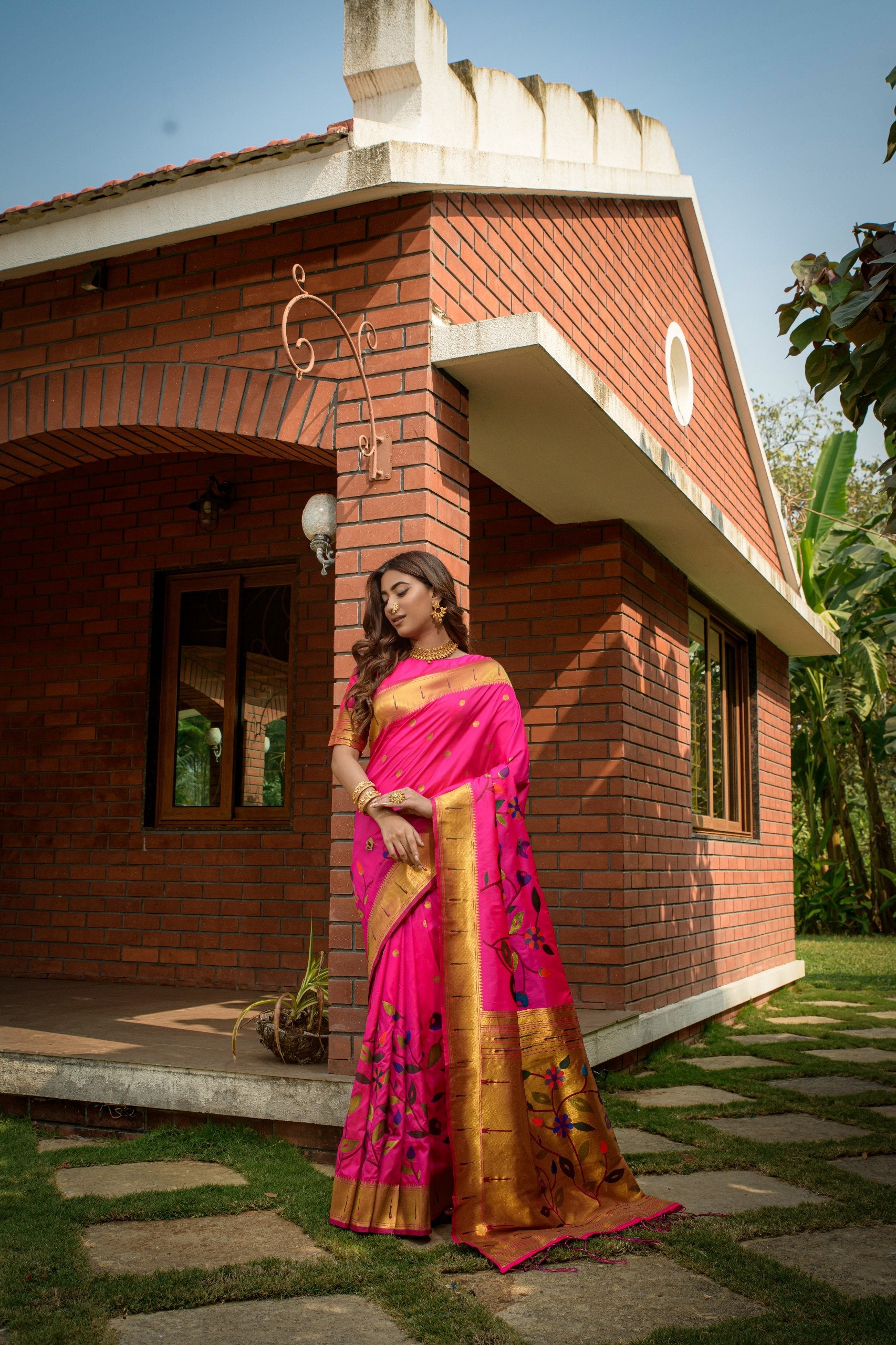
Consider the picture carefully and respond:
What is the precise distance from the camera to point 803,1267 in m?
2.97

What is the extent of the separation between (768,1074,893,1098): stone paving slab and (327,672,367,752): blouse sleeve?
2973 millimetres

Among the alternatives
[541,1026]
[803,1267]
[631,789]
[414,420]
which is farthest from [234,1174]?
[631,789]

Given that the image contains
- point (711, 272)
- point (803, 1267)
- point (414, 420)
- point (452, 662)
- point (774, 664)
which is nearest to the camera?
point (803, 1267)

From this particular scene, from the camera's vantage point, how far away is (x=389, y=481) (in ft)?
13.3

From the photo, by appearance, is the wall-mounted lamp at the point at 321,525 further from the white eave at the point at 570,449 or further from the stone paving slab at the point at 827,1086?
the stone paving slab at the point at 827,1086

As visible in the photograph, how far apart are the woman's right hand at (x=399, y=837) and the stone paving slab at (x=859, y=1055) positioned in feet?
12.7

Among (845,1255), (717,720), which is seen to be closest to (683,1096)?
(845,1255)

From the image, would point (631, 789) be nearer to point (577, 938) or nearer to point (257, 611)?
point (577, 938)

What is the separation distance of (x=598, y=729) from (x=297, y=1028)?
2419mm

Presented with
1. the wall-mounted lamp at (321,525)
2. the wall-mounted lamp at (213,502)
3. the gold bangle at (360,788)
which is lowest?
the gold bangle at (360,788)

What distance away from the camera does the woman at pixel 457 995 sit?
315cm

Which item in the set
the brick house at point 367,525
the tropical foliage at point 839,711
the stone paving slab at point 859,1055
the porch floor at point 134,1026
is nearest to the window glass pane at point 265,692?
the brick house at point 367,525

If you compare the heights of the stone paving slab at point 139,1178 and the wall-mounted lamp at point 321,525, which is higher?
the wall-mounted lamp at point 321,525

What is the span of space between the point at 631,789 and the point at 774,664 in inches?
175
